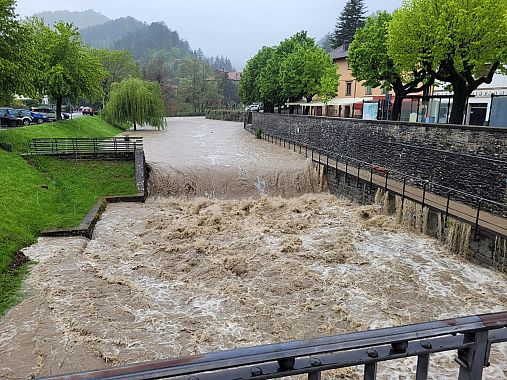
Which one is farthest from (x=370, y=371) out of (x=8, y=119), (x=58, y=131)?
(x=8, y=119)

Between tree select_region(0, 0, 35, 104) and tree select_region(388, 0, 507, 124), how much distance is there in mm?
18896

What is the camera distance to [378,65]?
2638cm

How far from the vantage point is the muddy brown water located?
8008 millimetres

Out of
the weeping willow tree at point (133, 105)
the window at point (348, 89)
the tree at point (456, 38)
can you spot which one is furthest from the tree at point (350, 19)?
the tree at point (456, 38)

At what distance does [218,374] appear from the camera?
1735mm

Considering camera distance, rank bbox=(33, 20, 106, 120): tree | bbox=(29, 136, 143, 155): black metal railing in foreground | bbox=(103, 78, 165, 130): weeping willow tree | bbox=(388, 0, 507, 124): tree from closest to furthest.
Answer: bbox=(388, 0, 507, 124): tree < bbox=(29, 136, 143, 155): black metal railing in foreground < bbox=(33, 20, 106, 120): tree < bbox=(103, 78, 165, 130): weeping willow tree

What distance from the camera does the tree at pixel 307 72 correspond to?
39.2 m

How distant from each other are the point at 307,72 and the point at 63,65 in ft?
70.0

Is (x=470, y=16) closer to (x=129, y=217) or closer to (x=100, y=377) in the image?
(x=129, y=217)

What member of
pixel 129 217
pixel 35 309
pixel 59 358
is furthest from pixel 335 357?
pixel 129 217

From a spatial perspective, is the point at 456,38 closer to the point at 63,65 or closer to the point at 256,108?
the point at 63,65

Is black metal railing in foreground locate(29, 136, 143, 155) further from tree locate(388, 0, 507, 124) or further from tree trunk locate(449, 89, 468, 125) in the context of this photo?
tree trunk locate(449, 89, 468, 125)

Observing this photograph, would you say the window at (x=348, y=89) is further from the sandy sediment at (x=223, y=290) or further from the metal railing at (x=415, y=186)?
the sandy sediment at (x=223, y=290)

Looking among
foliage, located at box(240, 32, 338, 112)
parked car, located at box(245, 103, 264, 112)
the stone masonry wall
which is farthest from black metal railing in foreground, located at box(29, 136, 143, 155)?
parked car, located at box(245, 103, 264, 112)
